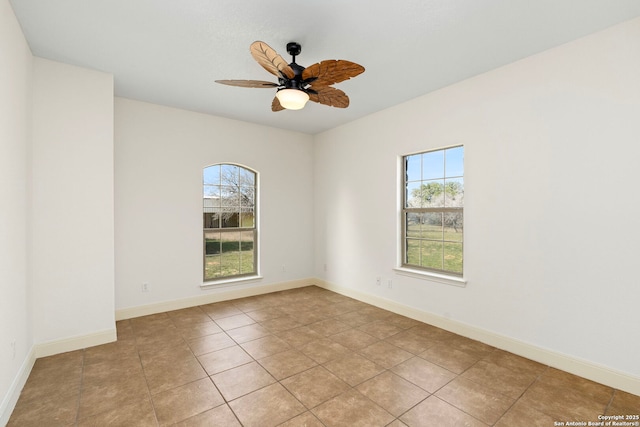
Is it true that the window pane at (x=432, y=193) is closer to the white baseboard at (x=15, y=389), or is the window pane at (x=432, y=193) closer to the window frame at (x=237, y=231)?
the window frame at (x=237, y=231)

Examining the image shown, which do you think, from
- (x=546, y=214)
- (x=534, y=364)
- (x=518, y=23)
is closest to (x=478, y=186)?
(x=546, y=214)

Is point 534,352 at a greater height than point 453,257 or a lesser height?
lesser

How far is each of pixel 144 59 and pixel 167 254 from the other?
2491 millimetres

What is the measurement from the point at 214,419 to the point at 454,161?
3462mm

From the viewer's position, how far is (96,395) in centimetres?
229

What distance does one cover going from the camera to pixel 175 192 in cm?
428

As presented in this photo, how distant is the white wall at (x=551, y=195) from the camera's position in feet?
7.72

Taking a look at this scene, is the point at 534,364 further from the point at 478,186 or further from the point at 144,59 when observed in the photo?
the point at 144,59

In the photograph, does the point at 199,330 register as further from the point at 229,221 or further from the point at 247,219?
the point at 247,219

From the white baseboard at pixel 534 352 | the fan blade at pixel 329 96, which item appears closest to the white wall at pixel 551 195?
the white baseboard at pixel 534 352

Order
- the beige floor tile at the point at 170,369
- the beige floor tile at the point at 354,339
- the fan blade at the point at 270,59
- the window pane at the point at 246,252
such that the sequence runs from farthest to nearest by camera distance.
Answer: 1. the window pane at the point at 246,252
2. the beige floor tile at the point at 354,339
3. the beige floor tile at the point at 170,369
4. the fan blade at the point at 270,59

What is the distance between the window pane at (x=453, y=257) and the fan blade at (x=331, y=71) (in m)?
2.38

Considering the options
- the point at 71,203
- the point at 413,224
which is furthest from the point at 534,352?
the point at 71,203

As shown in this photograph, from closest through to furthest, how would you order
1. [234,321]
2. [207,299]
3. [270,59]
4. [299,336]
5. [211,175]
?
[270,59], [299,336], [234,321], [207,299], [211,175]
